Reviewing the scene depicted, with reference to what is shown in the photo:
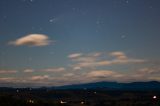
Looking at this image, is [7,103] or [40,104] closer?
[7,103]

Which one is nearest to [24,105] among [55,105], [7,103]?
[7,103]

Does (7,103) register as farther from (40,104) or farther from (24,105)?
(40,104)

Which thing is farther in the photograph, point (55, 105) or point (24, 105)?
point (55, 105)

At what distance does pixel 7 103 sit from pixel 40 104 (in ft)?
37.5

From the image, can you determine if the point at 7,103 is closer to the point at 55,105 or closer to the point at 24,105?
the point at 24,105

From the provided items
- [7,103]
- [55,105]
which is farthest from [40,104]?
[7,103]

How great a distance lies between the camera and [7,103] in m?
87.2

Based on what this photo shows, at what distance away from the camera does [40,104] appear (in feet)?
313

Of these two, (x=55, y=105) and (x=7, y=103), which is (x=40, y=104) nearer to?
(x=55, y=105)

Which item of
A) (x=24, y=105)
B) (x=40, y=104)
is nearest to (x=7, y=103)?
(x=24, y=105)

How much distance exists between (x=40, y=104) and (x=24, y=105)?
637 centimetres

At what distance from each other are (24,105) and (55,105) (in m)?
11.1

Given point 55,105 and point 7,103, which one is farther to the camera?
point 55,105

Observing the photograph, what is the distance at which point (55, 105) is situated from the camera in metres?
98.1
